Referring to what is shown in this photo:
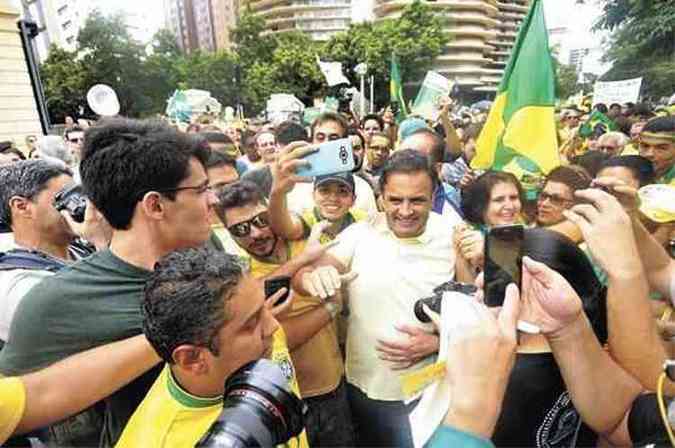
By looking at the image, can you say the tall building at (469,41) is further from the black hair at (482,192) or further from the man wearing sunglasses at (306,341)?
the man wearing sunglasses at (306,341)

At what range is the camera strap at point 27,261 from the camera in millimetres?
2000

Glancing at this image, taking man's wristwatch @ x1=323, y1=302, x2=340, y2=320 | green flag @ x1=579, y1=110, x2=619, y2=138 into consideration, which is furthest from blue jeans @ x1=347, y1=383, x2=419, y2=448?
green flag @ x1=579, y1=110, x2=619, y2=138

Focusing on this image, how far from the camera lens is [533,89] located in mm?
2645

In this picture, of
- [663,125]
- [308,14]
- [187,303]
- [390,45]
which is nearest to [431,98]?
[663,125]

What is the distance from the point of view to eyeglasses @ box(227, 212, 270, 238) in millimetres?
2076

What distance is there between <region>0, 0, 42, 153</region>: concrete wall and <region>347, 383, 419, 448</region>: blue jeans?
12.3 metres

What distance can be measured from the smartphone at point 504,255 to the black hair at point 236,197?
1185 mm

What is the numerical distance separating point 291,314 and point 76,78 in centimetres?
3467

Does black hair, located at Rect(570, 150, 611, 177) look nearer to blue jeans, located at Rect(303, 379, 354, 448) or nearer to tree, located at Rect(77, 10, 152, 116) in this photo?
blue jeans, located at Rect(303, 379, 354, 448)

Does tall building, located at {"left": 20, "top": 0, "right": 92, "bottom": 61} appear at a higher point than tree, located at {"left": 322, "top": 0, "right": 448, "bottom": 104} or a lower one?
higher

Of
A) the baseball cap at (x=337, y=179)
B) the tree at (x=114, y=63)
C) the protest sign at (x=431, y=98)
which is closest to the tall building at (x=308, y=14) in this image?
the tree at (x=114, y=63)

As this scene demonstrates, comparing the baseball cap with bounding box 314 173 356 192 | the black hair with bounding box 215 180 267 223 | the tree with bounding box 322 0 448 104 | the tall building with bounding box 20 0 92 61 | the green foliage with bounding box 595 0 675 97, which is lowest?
the baseball cap with bounding box 314 173 356 192

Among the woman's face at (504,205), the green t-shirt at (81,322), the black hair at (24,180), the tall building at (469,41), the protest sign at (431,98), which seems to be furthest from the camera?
the tall building at (469,41)

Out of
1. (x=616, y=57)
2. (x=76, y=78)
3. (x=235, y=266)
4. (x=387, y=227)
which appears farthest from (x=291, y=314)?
(x=76, y=78)
